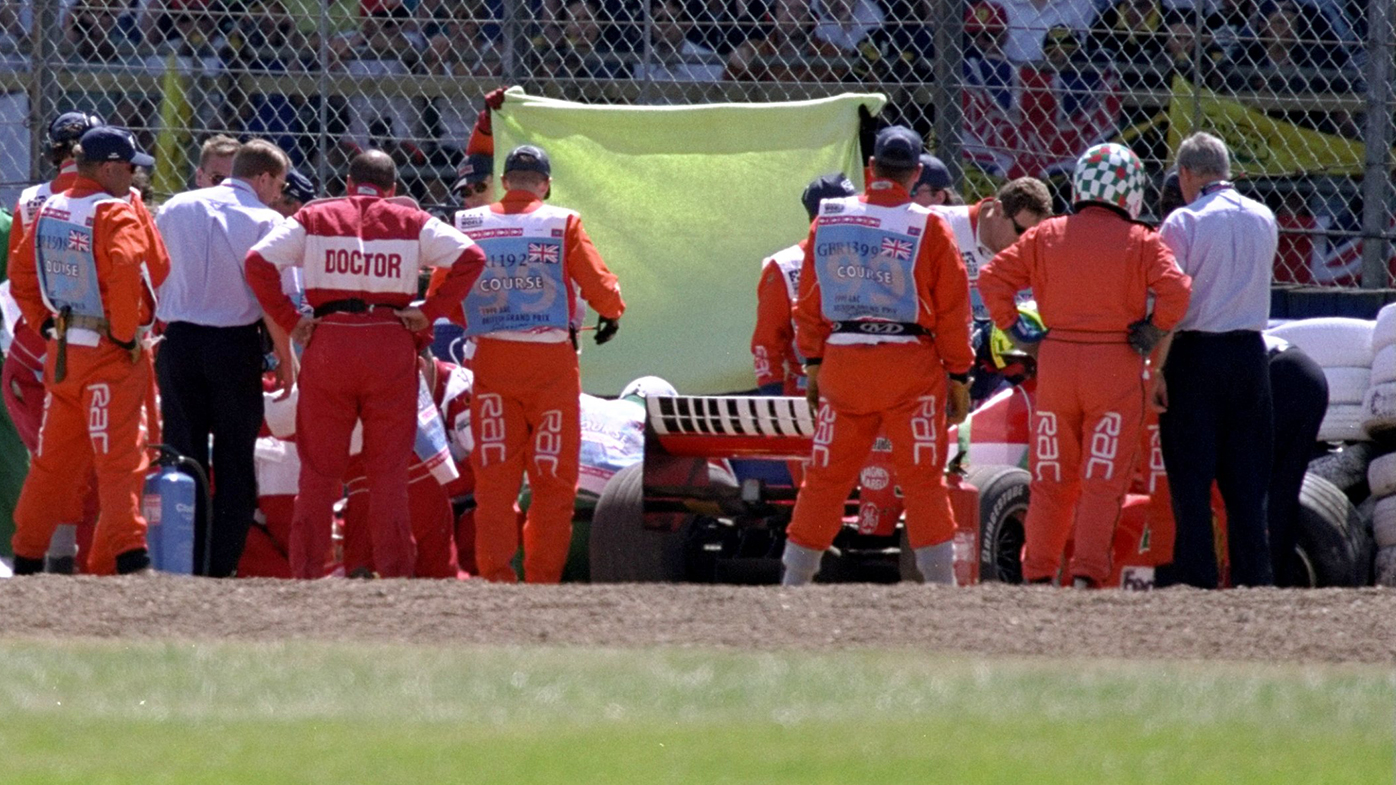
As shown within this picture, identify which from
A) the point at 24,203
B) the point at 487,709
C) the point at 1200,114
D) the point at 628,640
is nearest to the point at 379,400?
the point at 24,203

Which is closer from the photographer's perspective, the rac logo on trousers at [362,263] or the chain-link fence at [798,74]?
the rac logo on trousers at [362,263]

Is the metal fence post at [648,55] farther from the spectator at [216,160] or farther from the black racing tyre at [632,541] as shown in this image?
the black racing tyre at [632,541]

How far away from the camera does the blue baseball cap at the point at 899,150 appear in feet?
27.9

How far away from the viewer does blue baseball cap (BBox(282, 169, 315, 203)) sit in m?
10.3

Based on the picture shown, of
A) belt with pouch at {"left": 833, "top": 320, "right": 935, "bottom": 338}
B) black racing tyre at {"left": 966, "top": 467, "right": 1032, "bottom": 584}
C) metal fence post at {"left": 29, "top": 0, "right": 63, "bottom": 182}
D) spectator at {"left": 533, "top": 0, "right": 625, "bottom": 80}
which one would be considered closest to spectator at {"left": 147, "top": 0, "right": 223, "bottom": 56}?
metal fence post at {"left": 29, "top": 0, "right": 63, "bottom": 182}

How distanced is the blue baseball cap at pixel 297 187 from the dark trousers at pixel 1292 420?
4.27 meters

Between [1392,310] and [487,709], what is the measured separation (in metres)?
5.55

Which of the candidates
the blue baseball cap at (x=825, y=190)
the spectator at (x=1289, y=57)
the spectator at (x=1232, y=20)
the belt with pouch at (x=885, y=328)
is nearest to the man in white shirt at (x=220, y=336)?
the blue baseball cap at (x=825, y=190)

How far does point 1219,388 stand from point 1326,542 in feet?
3.29

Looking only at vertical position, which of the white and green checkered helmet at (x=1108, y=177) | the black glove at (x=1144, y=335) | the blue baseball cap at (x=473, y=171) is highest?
the blue baseball cap at (x=473, y=171)

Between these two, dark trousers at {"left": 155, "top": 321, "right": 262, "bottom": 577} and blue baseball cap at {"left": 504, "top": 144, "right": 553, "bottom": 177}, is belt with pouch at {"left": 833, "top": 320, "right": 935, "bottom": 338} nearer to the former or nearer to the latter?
blue baseball cap at {"left": 504, "top": 144, "right": 553, "bottom": 177}

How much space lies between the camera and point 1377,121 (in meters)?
10.1

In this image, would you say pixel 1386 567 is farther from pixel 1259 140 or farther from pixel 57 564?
pixel 57 564

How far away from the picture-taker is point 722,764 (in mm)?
5066
